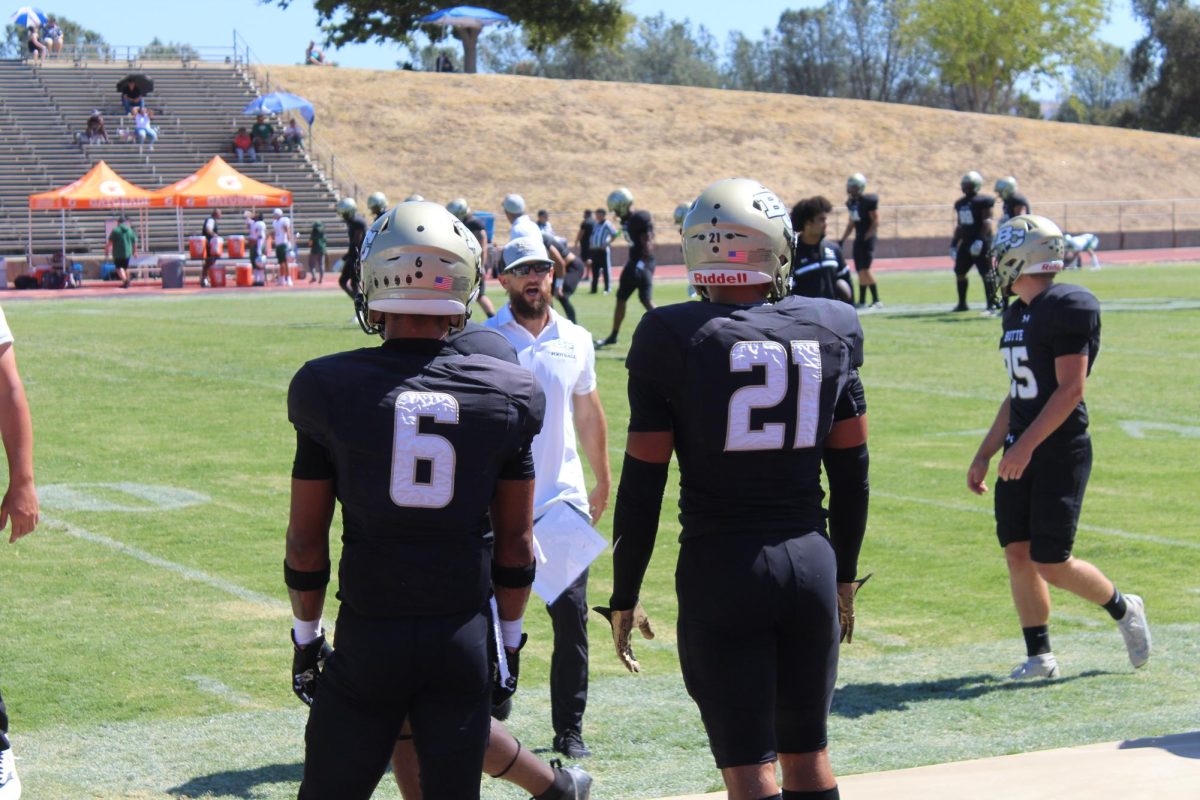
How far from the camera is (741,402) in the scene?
3.67m

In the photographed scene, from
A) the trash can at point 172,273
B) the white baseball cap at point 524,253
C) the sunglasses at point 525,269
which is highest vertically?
the white baseball cap at point 524,253

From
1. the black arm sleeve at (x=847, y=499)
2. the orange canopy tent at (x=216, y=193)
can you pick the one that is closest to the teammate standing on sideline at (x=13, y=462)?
the black arm sleeve at (x=847, y=499)

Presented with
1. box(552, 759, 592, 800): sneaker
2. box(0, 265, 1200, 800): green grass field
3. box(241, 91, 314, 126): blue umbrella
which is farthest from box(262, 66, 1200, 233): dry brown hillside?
box(552, 759, 592, 800): sneaker

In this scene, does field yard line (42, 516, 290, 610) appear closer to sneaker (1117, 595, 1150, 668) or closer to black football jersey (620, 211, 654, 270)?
sneaker (1117, 595, 1150, 668)

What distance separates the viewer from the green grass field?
5.55 meters

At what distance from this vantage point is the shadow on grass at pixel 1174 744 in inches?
202

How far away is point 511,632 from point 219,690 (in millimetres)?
2927

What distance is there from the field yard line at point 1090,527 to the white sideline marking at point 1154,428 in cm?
292

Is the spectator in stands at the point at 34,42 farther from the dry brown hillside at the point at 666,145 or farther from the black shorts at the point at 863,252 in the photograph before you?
the black shorts at the point at 863,252

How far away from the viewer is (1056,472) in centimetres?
621

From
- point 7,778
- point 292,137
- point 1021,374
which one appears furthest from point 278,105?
point 7,778

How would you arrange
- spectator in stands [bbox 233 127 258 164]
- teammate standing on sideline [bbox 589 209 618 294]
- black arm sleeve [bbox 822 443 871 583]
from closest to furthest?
black arm sleeve [bbox 822 443 871 583], teammate standing on sideline [bbox 589 209 618 294], spectator in stands [bbox 233 127 258 164]

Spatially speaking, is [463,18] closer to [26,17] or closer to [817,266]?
[26,17]

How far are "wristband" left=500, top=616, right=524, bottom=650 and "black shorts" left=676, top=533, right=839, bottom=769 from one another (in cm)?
39
